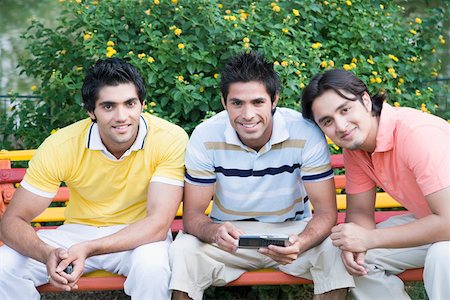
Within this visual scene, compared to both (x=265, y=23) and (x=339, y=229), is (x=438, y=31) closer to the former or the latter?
(x=265, y=23)

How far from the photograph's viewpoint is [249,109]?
4234mm

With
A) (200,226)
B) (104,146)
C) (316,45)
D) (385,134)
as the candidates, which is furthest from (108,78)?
(316,45)

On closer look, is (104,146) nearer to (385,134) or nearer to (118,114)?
(118,114)

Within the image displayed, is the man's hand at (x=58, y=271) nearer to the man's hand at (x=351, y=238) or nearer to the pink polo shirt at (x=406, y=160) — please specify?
the man's hand at (x=351, y=238)

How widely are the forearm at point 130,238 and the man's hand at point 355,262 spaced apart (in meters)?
0.88

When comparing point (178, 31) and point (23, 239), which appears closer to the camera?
point (23, 239)

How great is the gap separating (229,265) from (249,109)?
75 centimetres

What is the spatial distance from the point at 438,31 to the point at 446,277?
3154 mm

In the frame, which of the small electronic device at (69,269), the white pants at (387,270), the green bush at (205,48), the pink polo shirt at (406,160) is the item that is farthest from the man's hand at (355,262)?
the green bush at (205,48)

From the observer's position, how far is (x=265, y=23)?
5695 millimetres

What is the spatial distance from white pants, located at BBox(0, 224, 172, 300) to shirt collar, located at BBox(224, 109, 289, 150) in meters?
0.59

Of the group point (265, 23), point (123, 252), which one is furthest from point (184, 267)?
point (265, 23)

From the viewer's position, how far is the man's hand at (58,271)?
13.4 feet

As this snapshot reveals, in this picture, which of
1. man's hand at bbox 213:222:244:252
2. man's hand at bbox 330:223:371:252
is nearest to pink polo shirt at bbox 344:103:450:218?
man's hand at bbox 330:223:371:252
